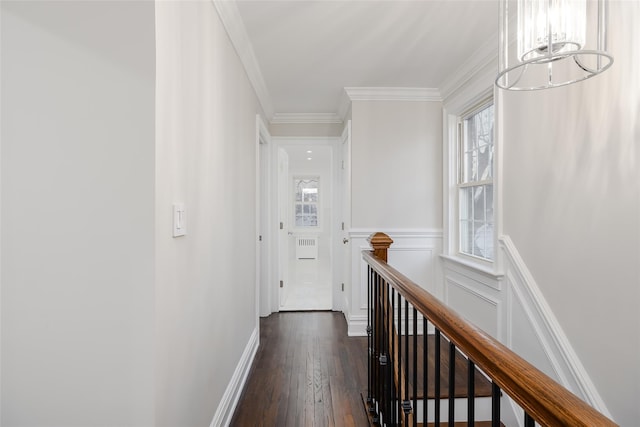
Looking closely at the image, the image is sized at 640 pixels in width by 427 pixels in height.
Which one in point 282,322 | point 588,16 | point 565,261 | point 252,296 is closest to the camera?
point 588,16

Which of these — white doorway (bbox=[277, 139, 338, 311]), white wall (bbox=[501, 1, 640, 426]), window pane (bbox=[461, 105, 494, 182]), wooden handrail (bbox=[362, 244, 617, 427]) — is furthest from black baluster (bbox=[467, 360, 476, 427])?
white doorway (bbox=[277, 139, 338, 311])

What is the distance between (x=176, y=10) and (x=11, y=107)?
0.59m

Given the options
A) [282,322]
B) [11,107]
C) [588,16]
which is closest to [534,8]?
[588,16]

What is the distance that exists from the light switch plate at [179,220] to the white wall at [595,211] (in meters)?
1.74

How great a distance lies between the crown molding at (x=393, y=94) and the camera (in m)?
3.29

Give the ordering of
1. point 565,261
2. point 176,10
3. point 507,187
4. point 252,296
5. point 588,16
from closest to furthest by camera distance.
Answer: point 176,10 < point 588,16 < point 565,261 < point 507,187 < point 252,296

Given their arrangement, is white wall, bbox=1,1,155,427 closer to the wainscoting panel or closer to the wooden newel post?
the wooden newel post

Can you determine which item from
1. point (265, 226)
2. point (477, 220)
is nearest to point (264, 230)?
point (265, 226)

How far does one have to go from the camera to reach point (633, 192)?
4.62 ft

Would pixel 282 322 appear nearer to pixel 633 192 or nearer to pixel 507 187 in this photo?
pixel 507 187

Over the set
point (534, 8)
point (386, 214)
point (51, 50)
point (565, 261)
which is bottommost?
point (565, 261)

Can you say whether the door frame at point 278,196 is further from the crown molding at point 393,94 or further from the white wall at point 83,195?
the white wall at point 83,195

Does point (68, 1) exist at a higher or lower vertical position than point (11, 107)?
higher

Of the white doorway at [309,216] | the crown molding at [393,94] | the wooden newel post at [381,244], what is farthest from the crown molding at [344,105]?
the white doorway at [309,216]
